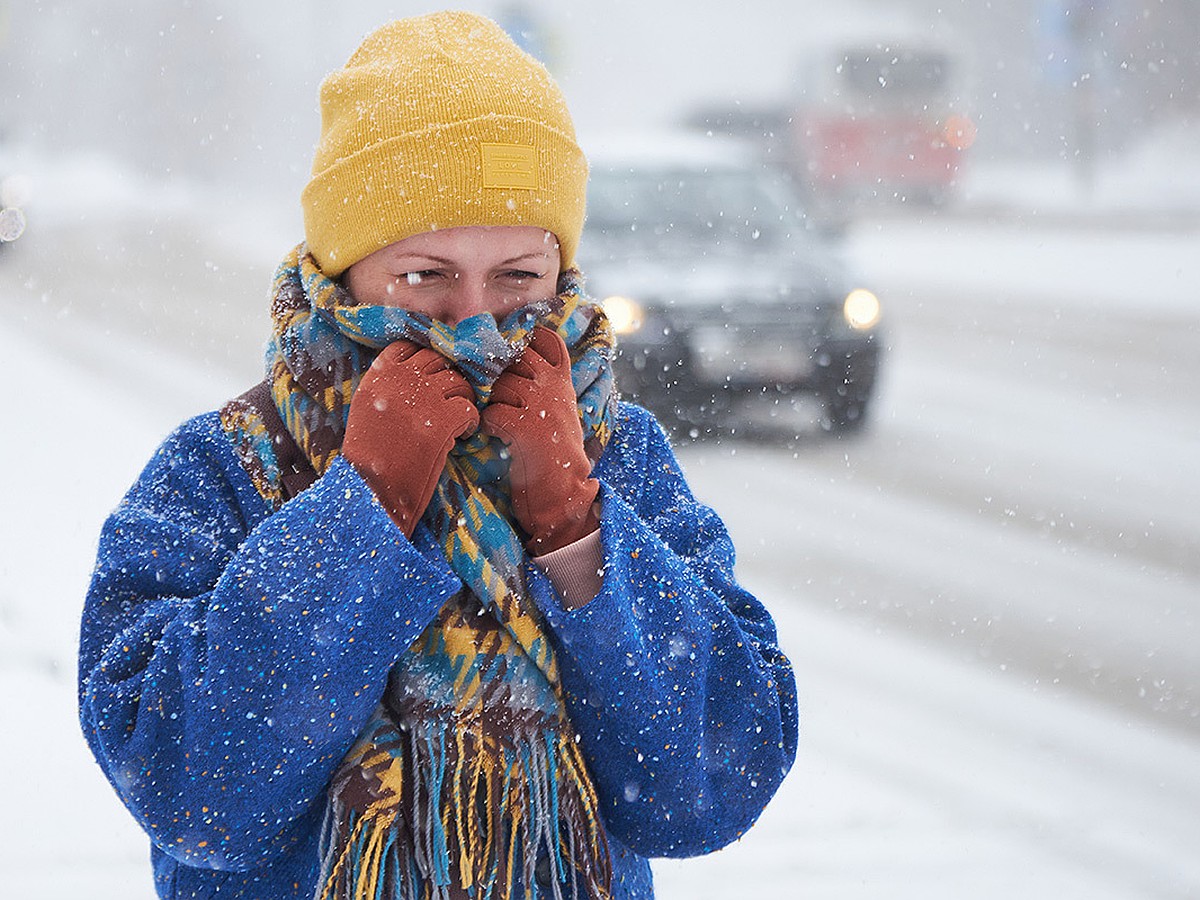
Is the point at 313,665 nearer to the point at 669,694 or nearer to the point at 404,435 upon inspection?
the point at 404,435

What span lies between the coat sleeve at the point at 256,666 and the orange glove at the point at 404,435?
1.4 inches

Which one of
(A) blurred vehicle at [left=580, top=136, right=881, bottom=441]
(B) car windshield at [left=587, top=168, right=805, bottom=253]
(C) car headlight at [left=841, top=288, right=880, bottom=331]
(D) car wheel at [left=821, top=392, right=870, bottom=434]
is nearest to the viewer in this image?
(A) blurred vehicle at [left=580, top=136, right=881, bottom=441]

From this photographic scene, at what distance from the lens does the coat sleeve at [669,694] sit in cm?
135

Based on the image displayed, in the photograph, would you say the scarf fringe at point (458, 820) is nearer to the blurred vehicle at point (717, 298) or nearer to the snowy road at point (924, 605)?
the snowy road at point (924, 605)

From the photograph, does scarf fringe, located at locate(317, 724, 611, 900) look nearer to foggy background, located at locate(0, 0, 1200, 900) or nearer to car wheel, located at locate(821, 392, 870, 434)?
foggy background, located at locate(0, 0, 1200, 900)

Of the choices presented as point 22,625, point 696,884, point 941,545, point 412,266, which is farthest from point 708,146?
point 412,266

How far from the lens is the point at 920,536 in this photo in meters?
6.17

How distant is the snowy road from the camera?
10.1 feet

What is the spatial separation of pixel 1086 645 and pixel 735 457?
2.84m

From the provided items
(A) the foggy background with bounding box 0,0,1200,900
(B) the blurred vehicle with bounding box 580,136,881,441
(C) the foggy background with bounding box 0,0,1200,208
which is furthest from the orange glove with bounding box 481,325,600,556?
(C) the foggy background with bounding box 0,0,1200,208

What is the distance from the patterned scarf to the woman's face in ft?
0.12

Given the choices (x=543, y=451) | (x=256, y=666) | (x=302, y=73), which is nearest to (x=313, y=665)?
(x=256, y=666)

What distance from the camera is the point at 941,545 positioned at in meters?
6.02

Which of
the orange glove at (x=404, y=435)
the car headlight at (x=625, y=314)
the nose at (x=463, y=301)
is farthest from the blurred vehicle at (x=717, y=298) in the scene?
the orange glove at (x=404, y=435)
